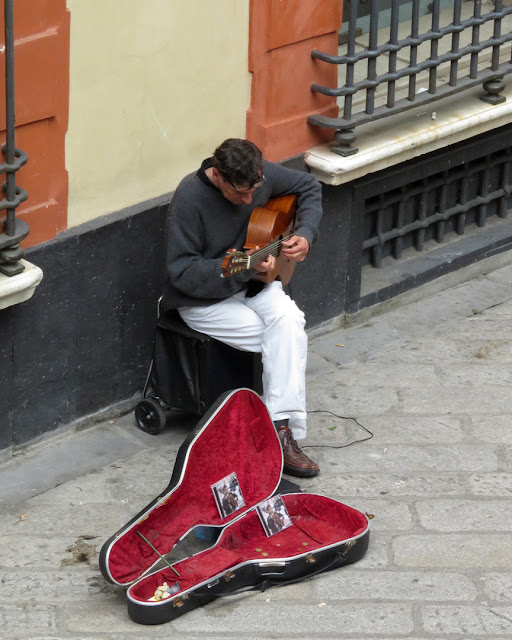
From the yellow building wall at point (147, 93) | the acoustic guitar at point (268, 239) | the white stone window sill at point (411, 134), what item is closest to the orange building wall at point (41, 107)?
the yellow building wall at point (147, 93)

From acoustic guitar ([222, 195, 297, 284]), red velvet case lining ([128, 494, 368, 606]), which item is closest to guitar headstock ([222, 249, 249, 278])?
acoustic guitar ([222, 195, 297, 284])

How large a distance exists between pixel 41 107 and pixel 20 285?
26.5 inches

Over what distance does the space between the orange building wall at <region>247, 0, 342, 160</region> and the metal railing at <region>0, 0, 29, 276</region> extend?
4.18 ft

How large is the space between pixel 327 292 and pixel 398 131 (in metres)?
0.86

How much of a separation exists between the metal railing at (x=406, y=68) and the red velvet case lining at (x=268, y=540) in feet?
5.96

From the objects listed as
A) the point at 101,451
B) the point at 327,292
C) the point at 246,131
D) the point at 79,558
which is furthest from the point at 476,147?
the point at 79,558

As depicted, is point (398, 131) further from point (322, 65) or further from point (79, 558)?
point (79, 558)

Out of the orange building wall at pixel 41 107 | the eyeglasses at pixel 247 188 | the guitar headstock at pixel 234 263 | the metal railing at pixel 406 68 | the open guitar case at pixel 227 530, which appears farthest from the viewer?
the metal railing at pixel 406 68

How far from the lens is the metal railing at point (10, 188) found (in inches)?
174

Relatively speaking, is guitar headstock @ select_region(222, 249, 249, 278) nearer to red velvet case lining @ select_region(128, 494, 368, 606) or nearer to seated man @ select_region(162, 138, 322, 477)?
seated man @ select_region(162, 138, 322, 477)

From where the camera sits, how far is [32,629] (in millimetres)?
4266

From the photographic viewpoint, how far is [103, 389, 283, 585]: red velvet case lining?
4410 mm

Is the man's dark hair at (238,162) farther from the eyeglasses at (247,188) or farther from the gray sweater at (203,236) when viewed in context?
the gray sweater at (203,236)

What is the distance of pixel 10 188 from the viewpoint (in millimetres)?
4641
